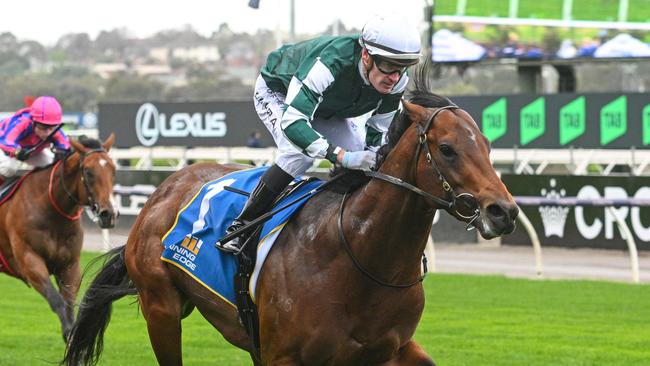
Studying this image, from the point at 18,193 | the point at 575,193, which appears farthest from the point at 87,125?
the point at 18,193

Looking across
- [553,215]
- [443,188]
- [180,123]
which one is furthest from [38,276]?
[180,123]

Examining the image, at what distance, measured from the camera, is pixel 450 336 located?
8766 millimetres

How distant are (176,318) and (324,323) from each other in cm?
138

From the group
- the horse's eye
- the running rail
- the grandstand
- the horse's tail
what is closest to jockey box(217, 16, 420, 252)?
the horse's eye

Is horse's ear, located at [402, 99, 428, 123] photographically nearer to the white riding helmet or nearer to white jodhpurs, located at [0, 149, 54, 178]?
the white riding helmet

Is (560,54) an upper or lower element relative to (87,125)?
upper

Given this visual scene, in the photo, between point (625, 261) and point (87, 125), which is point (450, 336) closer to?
point (625, 261)

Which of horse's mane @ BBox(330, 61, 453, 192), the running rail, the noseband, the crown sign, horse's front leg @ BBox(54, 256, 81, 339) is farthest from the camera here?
the crown sign

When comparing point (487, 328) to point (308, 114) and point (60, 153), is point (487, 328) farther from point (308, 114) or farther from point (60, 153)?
point (308, 114)

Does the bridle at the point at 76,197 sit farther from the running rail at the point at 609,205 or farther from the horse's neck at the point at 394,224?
the running rail at the point at 609,205

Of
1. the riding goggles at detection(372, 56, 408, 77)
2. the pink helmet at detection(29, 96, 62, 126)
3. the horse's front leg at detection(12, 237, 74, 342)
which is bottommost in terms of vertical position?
the horse's front leg at detection(12, 237, 74, 342)

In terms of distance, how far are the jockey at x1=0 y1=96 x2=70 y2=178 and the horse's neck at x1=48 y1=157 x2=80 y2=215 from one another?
23cm

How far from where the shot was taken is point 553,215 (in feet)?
48.2

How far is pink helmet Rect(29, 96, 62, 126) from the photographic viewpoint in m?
8.88
